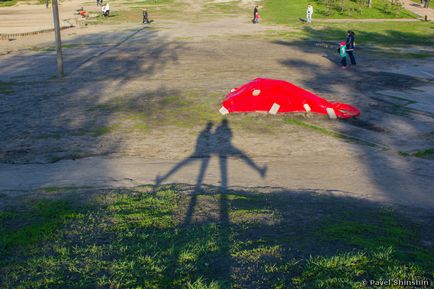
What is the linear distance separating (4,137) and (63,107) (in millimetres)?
3311

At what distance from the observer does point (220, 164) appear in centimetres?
1100

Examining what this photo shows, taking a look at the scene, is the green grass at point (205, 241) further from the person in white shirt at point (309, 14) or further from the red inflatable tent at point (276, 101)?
the person in white shirt at point (309, 14)

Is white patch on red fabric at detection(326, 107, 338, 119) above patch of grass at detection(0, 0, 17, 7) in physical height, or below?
below

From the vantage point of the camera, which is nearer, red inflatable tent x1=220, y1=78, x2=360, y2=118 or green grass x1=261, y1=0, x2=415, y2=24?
red inflatable tent x1=220, y1=78, x2=360, y2=118

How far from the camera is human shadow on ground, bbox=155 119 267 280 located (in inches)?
263

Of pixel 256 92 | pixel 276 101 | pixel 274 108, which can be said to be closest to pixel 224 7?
pixel 256 92

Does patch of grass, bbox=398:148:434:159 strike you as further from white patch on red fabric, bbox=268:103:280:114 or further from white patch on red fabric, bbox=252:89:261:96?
white patch on red fabric, bbox=252:89:261:96

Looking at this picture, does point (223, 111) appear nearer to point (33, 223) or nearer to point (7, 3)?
point (33, 223)

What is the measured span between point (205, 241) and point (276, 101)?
30.1 ft

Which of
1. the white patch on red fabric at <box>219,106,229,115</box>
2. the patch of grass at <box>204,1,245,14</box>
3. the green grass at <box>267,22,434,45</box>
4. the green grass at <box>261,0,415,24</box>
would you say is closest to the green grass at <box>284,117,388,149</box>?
the white patch on red fabric at <box>219,106,229,115</box>

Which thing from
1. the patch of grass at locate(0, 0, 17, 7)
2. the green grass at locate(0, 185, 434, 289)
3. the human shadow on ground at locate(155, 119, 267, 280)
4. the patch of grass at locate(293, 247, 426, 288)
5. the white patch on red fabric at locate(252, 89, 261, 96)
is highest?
the patch of grass at locate(0, 0, 17, 7)

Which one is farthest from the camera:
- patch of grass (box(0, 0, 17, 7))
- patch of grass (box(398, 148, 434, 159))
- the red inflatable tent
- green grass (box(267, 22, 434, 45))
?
patch of grass (box(0, 0, 17, 7))

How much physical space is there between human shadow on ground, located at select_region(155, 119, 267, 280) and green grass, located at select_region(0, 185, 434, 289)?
0.14 ft

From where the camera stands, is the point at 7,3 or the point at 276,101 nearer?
the point at 276,101
